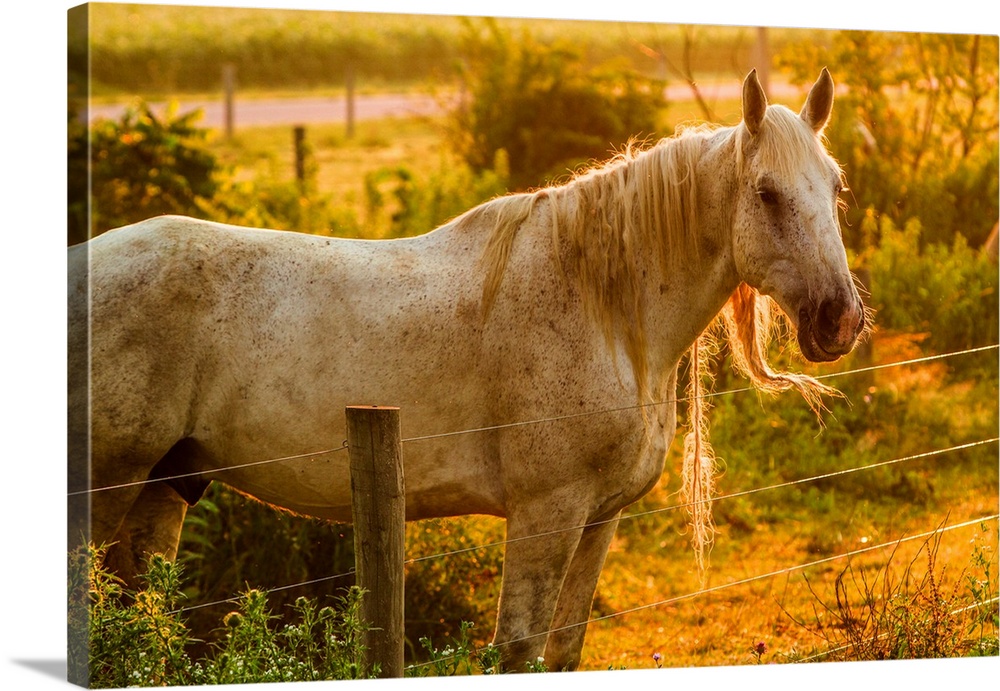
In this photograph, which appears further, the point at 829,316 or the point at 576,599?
the point at 576,599

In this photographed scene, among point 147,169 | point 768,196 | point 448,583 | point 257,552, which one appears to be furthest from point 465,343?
point 147,169

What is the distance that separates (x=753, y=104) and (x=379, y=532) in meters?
1.62

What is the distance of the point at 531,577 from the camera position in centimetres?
346

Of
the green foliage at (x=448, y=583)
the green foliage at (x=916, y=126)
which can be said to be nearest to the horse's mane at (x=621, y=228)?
the green foliage at (x=448, y=583)

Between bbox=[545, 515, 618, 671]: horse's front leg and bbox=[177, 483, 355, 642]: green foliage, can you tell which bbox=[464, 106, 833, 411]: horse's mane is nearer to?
bbox=[545, 515, 618, 671]: horse's front leg

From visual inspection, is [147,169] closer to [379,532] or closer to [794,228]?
[379,532]

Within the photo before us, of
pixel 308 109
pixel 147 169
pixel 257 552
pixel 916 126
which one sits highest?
pixel 308 109

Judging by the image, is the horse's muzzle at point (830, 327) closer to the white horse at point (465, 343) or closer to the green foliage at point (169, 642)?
the white horse at point (465, 343)

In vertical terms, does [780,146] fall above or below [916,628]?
above

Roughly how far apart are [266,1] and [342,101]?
25.4 feet

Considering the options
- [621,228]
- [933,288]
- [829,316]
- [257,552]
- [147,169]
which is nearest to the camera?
[829,316]

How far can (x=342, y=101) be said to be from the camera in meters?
11.6

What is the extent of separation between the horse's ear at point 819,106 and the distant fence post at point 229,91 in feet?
26.0

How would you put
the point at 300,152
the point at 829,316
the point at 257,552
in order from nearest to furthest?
1. the point at 829,316
2. the point at 257,552
3. the point at 300,152
